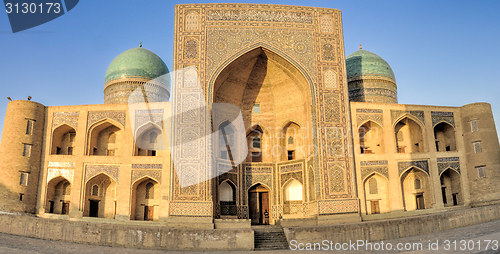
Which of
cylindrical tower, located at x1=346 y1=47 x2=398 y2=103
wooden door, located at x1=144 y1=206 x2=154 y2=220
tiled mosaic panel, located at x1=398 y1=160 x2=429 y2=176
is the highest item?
cylindrical tower, located at x1=346 y1=47 x2=398 y2=103

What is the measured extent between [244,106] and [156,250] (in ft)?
22.3

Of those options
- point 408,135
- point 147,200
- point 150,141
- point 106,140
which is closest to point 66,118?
point 106,140

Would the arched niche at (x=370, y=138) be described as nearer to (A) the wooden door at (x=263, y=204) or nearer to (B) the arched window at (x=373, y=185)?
(B) the arched window at (x=373, y=185)

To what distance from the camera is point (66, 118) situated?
13.4 meters

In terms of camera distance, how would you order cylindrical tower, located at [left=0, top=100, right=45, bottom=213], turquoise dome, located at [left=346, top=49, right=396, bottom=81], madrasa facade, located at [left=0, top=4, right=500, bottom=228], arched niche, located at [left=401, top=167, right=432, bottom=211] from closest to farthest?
madrasa facade, located at [left=0, top=4, right=500, bottom=228]
cylindrical tower, located at [left=0, top=100, right=45, bottom=213]
arched niche, located at [left=401, top=167, right=432, bottom=211]
turquoise dome, located at [left=346, top=49, right=396, bottom=81]

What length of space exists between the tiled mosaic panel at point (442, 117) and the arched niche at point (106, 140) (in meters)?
10.7

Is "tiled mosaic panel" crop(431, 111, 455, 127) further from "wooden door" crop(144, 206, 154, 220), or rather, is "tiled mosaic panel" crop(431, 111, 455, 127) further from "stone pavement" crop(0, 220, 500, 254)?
"wooden door" crop(144, 206, 154, 220)

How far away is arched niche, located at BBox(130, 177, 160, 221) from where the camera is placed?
43.1 ft

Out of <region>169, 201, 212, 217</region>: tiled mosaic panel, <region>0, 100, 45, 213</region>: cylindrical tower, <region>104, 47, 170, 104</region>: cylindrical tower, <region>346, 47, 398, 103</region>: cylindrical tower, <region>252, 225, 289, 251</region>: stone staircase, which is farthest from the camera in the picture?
<region>346, 47, 398, 103</region>: cylindrical tower

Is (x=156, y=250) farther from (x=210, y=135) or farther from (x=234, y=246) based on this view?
(x=210, y=135)

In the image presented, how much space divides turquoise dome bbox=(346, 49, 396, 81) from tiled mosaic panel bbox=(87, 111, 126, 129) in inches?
374

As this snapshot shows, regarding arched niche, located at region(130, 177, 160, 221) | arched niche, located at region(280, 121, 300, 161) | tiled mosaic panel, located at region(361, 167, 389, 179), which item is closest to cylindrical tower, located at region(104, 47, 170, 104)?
arched niche, located at region(130, 177, 160, 221)

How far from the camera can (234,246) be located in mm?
9188

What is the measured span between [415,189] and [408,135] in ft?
6.30
